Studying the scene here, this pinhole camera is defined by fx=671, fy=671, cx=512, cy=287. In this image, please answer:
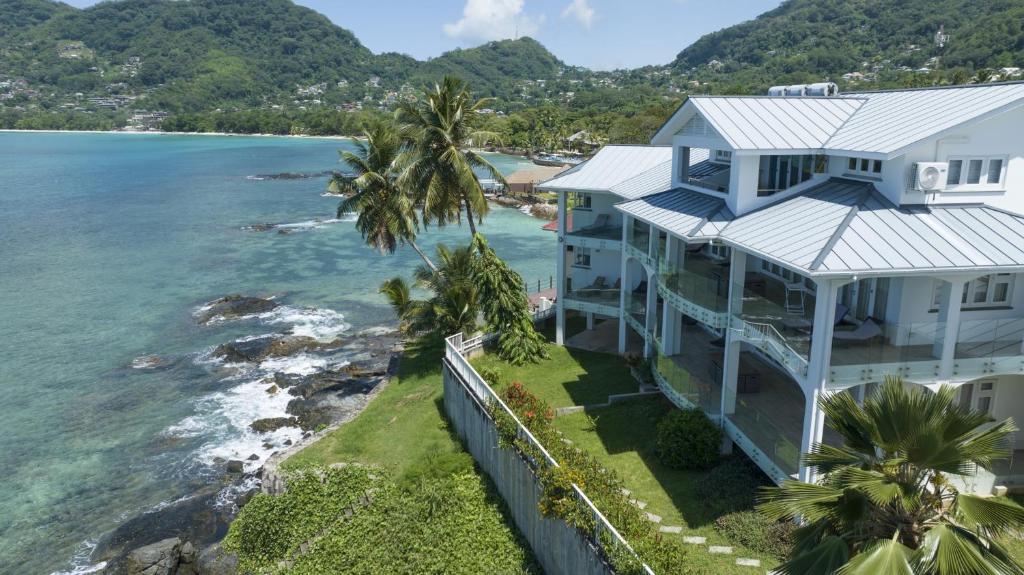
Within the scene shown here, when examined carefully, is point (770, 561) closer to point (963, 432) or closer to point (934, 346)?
point (934, 346)

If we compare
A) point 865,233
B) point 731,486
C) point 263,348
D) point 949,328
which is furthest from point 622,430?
point 263,348

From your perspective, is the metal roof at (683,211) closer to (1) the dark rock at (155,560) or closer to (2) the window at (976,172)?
(2) the window at (976,172)

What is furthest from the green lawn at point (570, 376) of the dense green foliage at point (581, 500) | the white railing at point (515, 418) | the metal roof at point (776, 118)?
the metal roof at point (776, 118)

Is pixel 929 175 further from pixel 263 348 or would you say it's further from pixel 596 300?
pixel 263 348

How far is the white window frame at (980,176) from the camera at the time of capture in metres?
16.7

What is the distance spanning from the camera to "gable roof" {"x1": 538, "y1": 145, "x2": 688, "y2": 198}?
27.1 meters

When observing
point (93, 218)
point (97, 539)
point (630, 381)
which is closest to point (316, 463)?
point (97, 539)

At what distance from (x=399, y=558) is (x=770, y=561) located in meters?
9.59

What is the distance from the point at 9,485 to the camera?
2683cm

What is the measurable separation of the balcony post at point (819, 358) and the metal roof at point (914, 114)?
439cm

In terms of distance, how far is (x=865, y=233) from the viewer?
51.2 feet

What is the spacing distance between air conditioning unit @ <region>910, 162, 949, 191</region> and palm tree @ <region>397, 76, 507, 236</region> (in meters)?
18.9

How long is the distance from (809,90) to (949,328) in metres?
11.5

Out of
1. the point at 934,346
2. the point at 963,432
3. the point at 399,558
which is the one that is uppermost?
the point at 963,432
